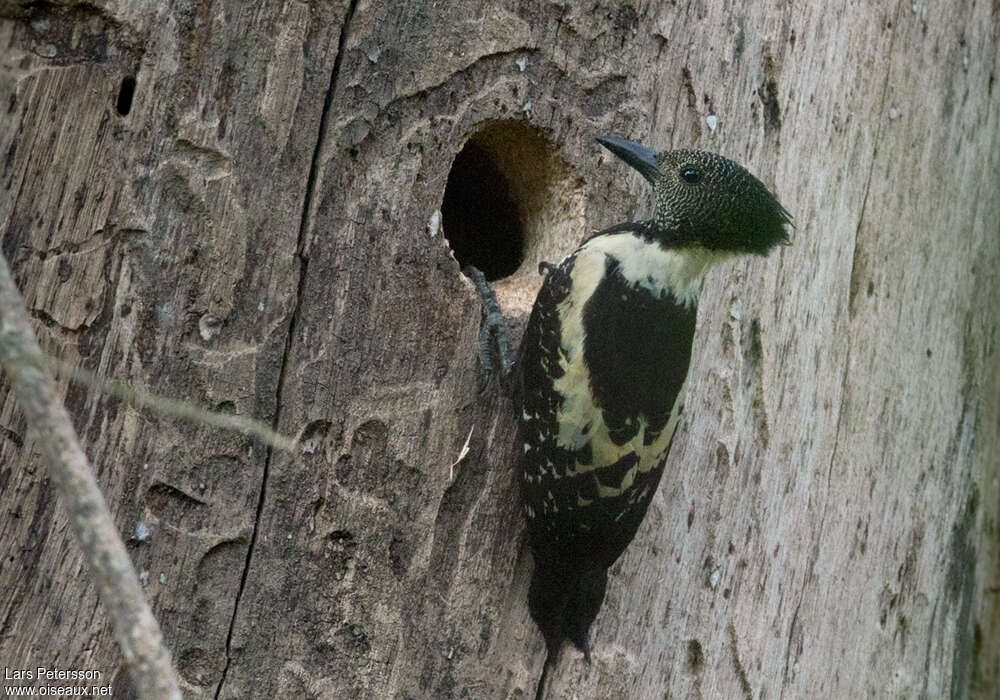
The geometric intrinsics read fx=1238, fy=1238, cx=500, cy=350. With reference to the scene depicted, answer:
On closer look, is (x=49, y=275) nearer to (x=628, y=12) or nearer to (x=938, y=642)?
(x=628, y=12)

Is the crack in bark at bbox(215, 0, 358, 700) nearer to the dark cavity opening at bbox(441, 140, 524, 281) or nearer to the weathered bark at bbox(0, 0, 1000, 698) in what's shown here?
the weathered bark at bbox(0, 0, 1000, 698)

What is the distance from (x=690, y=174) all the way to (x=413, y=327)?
0.80 metres

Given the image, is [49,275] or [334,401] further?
[334,401]

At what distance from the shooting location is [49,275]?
2.55 meters

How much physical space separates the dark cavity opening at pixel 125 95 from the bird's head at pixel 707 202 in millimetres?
1118

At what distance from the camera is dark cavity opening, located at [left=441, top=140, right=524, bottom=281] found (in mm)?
3510

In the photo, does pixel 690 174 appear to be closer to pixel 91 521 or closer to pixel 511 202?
pixel 511 202

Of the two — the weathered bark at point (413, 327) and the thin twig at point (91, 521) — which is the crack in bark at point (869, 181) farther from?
the thin twig at point (91, 521)

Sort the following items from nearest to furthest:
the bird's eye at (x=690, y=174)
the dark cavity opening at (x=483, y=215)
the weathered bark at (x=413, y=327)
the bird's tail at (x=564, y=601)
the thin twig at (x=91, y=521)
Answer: the thin twig at (x=91, y=521) < the weathered bark at (x=413, y=327) < the bird's tail at (x=564, y=601) < the bird's eye at (x=690, y=174) < the dark cavity opening at (x=483, y=215)

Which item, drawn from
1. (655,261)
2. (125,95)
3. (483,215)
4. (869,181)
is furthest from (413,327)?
(869,181)

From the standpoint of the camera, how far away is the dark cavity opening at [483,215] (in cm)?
351

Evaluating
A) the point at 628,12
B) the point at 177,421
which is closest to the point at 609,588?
the point at 177,421

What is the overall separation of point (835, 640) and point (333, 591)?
164cm

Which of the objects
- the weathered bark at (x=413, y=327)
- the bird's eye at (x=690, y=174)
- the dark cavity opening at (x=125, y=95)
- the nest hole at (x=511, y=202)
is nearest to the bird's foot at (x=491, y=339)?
the weathered bark at (x=413, y=327)
